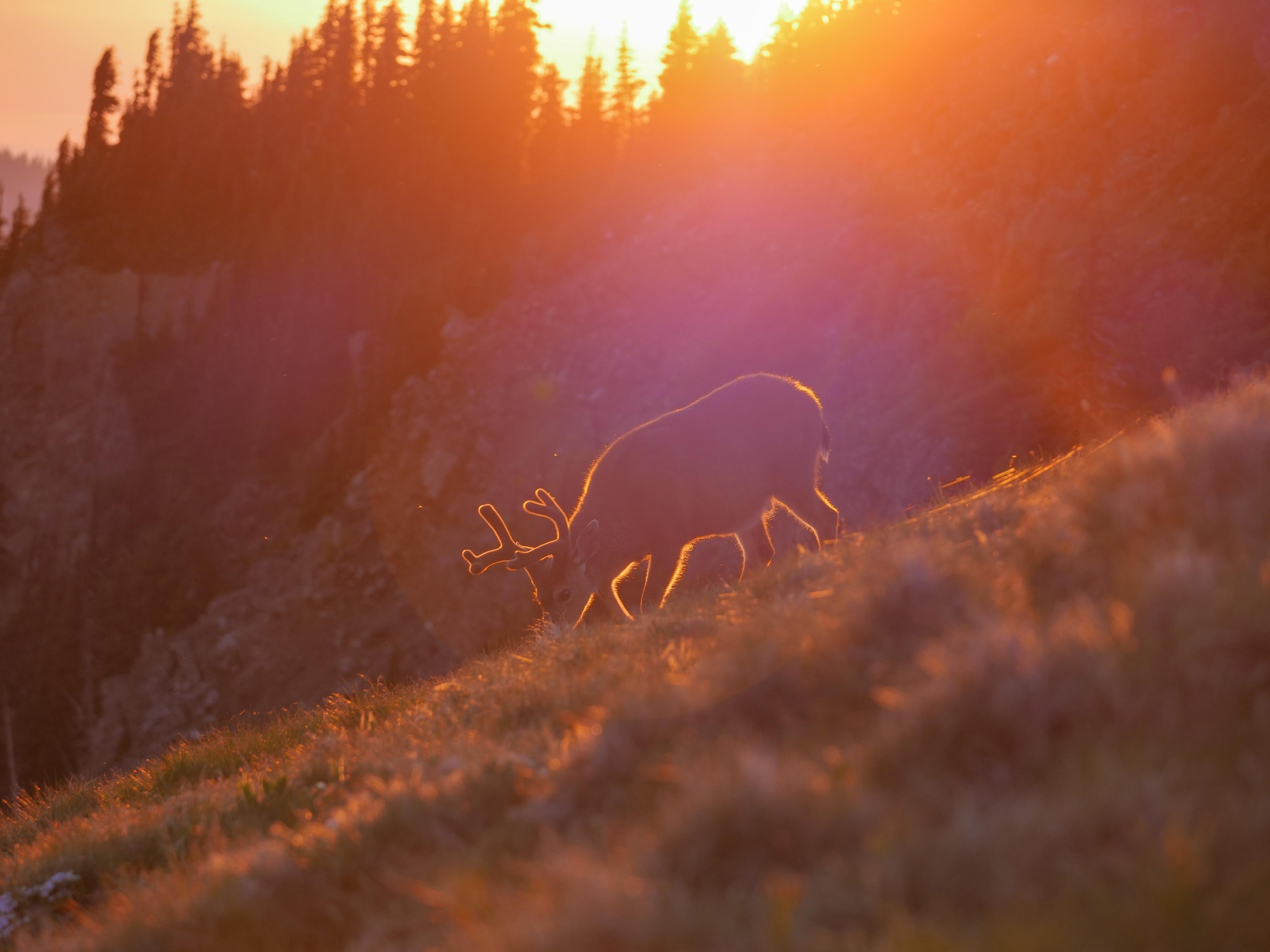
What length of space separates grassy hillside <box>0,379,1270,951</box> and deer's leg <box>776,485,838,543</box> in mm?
5922

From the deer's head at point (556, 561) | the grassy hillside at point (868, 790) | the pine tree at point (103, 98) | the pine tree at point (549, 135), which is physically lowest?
the deer's head at point (556, 561)

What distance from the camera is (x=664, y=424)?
456 inches

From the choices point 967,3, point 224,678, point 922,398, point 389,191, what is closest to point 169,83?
point 389,191

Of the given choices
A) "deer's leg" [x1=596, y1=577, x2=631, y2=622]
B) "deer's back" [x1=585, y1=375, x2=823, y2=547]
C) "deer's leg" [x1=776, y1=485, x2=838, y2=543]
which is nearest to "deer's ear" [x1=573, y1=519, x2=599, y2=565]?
"deer's back" [x1=585, y1=375, x2=823, y2=547]

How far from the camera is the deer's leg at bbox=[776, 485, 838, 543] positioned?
11242 millimetres

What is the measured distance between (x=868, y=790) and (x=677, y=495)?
27.8 ft

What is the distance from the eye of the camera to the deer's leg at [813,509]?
11.2 m

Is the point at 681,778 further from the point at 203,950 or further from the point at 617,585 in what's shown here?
the point at 617,585

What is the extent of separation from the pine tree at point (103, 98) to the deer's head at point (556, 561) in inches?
2916

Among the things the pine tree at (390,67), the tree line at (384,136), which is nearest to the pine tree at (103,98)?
the tree line at (384,136)

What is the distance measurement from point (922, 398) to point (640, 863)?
19.3 m

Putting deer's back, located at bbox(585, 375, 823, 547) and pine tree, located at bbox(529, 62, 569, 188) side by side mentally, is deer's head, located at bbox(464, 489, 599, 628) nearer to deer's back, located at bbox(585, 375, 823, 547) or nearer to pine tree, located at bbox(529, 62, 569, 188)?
deer's back, located at bbox(585, 375, 823, 547)

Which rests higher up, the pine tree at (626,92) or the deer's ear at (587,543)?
the pine tree at (626,92)

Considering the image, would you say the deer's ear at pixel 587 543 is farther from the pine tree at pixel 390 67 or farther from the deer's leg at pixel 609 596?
the pine tree at pixel 390 67
